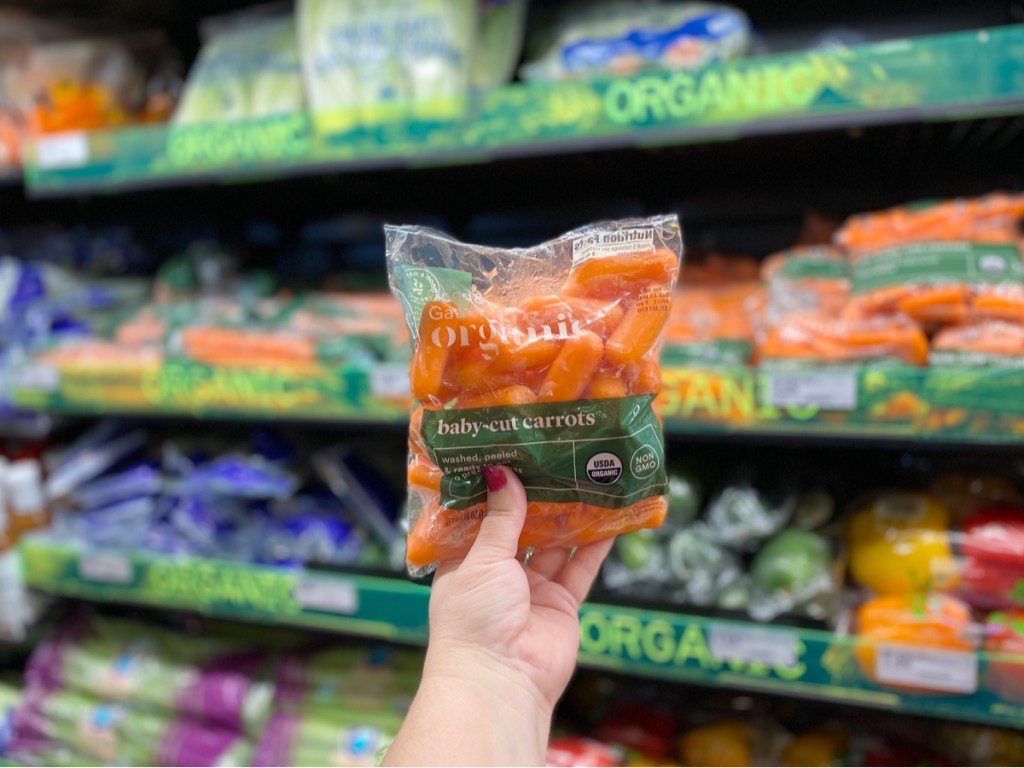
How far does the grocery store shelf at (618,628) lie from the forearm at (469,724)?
2.02ft

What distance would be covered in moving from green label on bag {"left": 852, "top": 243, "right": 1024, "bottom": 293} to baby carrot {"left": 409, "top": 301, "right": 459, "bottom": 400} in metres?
0.84

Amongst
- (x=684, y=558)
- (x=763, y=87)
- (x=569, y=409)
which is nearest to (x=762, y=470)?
(x=684, y=558)

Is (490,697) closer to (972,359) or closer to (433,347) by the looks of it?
(433,347)

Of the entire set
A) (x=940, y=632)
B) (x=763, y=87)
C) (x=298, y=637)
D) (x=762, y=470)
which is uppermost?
(x=763, y=87)

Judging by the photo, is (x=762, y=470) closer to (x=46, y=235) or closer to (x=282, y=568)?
(x=282, y=568)

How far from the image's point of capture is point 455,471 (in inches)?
28.4

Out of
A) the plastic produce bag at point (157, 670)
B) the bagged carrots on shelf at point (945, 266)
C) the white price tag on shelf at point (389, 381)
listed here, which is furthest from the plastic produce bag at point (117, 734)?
the bagged carrots on shelf at point (945, 266)

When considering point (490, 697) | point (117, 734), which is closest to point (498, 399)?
point (490, 697)

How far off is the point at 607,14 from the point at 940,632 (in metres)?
1.21

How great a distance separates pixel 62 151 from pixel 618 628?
4.82 feet

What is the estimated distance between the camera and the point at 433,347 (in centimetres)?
70

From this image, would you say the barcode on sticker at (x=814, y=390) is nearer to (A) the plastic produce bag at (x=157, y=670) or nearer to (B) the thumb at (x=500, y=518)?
(B) the thumb at (x=500, y=518)

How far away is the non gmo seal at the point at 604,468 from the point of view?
2.36ft

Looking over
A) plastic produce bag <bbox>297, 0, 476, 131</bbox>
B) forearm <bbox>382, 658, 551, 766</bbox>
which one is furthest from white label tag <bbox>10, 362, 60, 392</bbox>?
forearm <bbox>382, 658, 551, 766</bbox>
